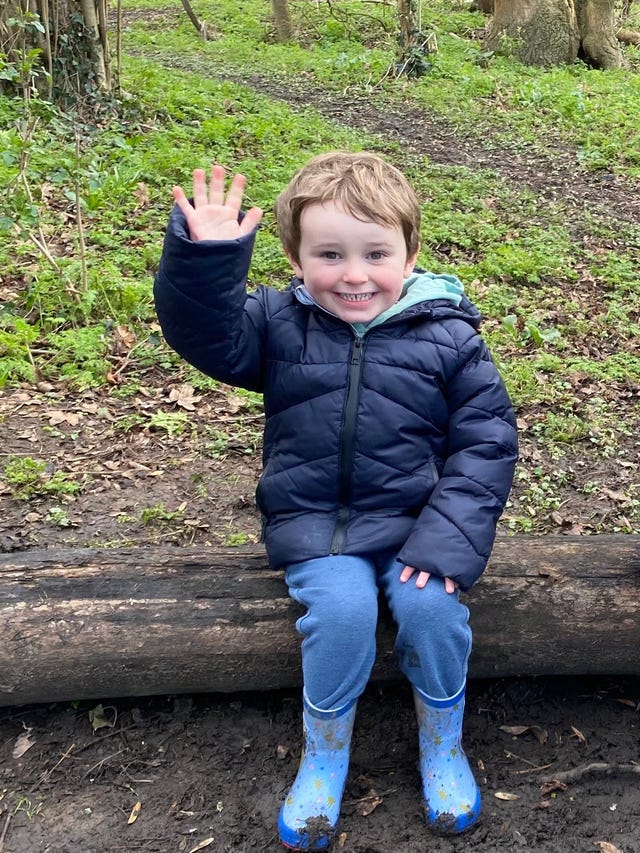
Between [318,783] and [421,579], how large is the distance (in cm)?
69

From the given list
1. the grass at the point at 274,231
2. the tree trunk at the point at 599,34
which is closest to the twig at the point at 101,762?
the grass at the point at 274,231

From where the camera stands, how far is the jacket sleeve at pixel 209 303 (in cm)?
235

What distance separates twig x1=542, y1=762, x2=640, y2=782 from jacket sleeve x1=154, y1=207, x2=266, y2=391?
1.64 m

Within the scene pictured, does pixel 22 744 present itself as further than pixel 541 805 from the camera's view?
Yes

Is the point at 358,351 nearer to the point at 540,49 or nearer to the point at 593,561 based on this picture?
the point at 593,561

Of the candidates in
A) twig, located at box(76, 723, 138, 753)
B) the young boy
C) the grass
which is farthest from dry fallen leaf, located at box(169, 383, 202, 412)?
twig, located at box(76, 723, 138, 753)

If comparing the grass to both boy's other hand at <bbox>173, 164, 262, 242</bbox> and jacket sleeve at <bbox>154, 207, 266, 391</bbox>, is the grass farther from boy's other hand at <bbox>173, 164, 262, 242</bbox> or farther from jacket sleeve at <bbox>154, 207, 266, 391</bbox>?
boy's other hand at <bbox>173, 164, 262, 242</bbox>

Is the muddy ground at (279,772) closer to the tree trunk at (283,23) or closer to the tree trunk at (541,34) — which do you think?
the tree trunk at (541,34)

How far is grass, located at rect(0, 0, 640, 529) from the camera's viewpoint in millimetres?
5000

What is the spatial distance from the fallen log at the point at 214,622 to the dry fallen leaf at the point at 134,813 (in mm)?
354

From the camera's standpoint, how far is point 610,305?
6.03 metres

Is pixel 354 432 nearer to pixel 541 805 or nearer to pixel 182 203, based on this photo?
pixel 182 203

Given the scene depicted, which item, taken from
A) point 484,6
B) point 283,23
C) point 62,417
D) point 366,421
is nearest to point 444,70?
point 283,23

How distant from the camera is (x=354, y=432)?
8.32 ft
